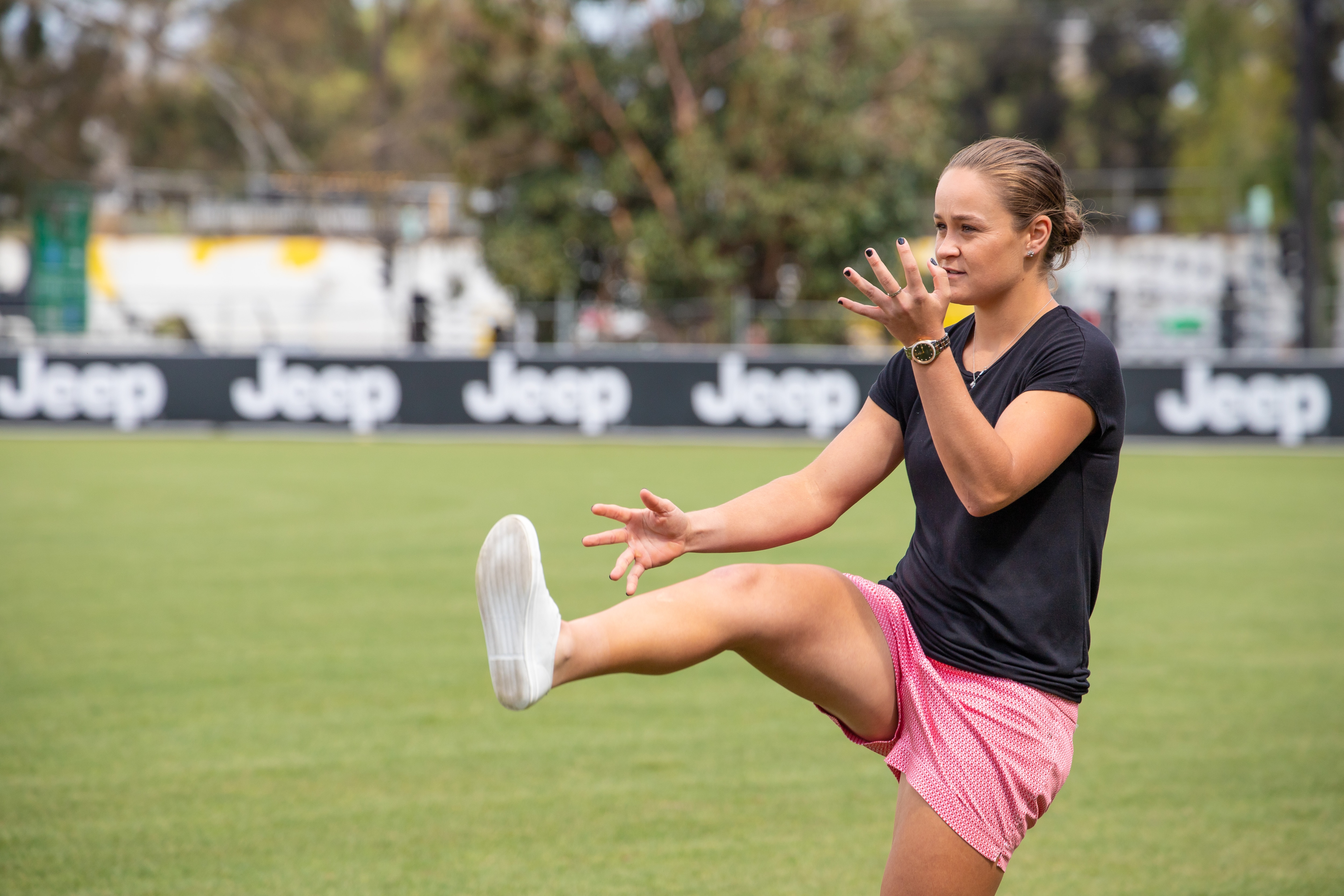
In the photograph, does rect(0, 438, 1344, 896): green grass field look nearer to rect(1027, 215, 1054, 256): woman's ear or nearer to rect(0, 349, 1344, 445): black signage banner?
rect(1027, 215, 1054, 256): woman's ear

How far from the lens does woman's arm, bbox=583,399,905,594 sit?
2.97 metres

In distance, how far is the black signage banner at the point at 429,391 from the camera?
18.8 m

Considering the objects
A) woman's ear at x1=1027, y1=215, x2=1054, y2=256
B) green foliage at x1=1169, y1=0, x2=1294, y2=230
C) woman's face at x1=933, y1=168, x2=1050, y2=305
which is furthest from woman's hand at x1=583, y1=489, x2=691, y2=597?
green foliage at x1=1169, y1=0, x2=1294, y2=230

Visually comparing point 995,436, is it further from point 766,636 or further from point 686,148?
point 686,148

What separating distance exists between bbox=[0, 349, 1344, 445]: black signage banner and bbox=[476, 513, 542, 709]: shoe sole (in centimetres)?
1634

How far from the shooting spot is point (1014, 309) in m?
2.89

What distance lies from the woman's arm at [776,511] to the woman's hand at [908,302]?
0.57 meters

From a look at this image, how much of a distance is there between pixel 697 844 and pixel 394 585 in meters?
4.76

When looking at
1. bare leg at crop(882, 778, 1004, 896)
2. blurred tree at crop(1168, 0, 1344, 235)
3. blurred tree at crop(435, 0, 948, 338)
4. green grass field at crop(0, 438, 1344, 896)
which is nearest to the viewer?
bare leg at crop(882, 778, 1004, 896)

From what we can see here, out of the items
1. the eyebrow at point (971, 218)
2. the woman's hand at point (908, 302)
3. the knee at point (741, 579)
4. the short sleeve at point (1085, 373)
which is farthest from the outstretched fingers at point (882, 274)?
the knee at point (741, 579)

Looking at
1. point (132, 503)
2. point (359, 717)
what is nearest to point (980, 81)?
point (132, 503)

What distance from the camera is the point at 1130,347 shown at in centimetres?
2541

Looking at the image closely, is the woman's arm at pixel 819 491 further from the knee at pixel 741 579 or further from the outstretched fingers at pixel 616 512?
the knee at pixel 741 579

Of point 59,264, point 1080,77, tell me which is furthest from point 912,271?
point 1080,77
